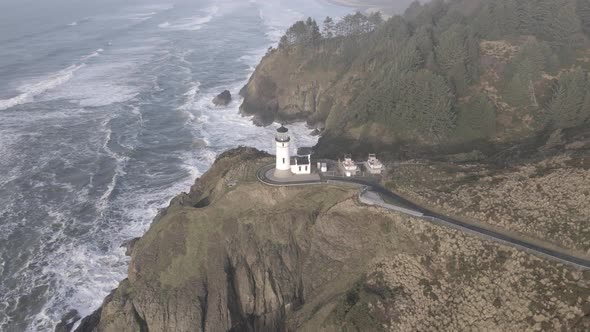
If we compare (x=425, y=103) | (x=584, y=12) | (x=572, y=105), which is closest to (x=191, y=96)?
(x=425, y=103)

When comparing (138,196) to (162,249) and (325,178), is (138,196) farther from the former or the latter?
(325,178)

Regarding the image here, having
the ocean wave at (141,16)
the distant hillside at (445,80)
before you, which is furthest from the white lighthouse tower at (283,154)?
the ocean wave at (141,16)

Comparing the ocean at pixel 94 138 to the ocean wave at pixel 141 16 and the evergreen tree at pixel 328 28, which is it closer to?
the ocean wave at pixel 141 16

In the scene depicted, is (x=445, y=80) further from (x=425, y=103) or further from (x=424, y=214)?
(x=424, y=214)

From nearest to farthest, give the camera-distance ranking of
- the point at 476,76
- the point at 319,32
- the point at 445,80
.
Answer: the point at 445,80 < the point at 476,76 < the point at 319,32

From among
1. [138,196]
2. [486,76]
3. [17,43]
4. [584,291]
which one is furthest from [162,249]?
[17,43]
